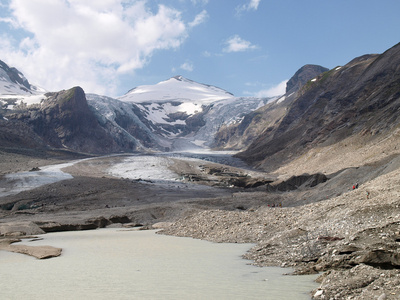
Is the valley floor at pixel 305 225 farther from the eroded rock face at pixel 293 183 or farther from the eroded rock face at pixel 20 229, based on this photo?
the eroded rock face at pixel 293 183

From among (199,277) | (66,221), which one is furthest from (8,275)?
(66,221)

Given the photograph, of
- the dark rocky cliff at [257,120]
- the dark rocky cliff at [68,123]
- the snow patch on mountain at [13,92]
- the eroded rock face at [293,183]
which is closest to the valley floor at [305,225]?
the eroded rock face at [293,183]

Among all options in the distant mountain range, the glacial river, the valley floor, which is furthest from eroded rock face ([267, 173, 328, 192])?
the glacial river

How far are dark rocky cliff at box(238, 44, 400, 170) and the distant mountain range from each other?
16 cm

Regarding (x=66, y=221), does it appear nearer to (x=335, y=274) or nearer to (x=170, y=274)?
(x=170, y=274)

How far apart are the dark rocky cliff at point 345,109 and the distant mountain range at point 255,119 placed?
161 millimetres

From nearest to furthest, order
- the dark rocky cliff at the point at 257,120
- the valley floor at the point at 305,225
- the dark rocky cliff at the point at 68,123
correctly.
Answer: the valley floor at the point at 305,225
the dark rocky cliff at the point at 68,123
the dark rocky cliff at the point at 257,120

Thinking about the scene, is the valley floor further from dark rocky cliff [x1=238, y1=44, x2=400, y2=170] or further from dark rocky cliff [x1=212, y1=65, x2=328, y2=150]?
dark rocky cliff [x1=212, y1=65, x2=328, y2=150]

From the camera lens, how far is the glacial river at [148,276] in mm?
6719

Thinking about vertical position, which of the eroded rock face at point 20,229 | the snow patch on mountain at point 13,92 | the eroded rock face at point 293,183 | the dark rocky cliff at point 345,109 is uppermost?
the snow patch on mountain at point 13,92

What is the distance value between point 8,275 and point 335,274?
23.1 feet

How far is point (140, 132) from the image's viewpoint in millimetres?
157500

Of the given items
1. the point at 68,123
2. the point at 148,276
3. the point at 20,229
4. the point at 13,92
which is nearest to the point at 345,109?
the point at 20,229

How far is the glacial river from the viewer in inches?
265
